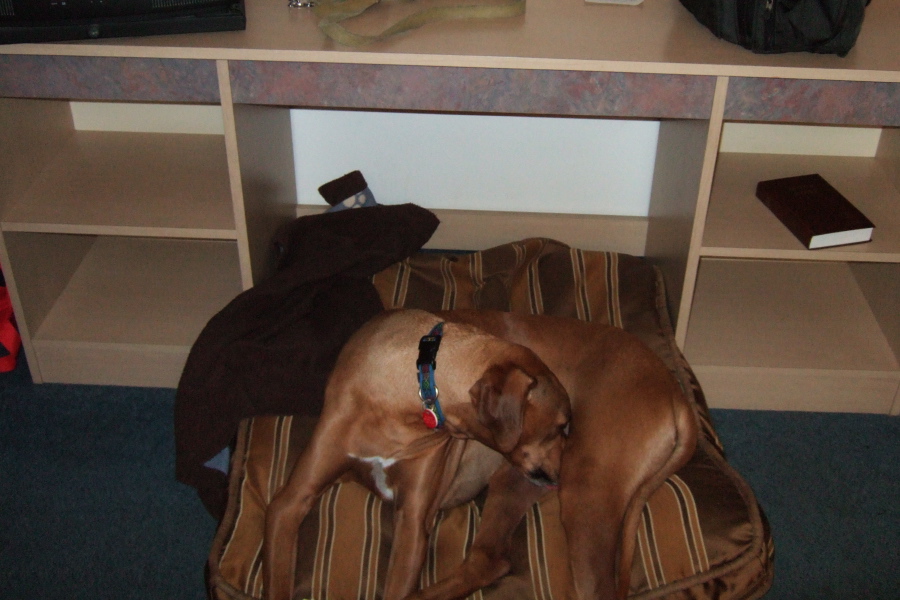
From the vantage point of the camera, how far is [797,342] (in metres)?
2.43

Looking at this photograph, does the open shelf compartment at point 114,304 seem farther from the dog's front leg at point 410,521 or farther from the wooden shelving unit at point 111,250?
the dog's front leg at point 410,521

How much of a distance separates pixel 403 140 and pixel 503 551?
145 cm

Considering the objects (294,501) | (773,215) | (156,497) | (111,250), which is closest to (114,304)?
(111,250)

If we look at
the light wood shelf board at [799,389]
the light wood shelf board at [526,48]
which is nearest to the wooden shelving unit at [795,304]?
the light wood shelf board at [799,389]

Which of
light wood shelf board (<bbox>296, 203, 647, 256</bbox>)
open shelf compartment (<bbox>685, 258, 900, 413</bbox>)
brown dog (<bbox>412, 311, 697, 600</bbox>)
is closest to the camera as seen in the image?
brown dog (<bbox>412, 311, 697, 600</bbox>)

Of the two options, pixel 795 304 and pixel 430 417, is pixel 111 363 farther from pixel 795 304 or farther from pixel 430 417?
pixel 795 304

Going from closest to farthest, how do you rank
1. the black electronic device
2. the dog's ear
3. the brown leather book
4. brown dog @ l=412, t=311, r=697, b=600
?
the dog's ear < brown dog @ l=412, t=311, r=697, b=600 < the black electronic device < the brown leather book

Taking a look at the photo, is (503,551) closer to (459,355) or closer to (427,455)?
(427,455)

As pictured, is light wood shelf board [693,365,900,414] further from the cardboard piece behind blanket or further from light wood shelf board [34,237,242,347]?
light wood shelf board [34,237,242,347]

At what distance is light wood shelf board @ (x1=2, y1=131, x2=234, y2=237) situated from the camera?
7.21ft

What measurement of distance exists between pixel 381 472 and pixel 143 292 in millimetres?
1139

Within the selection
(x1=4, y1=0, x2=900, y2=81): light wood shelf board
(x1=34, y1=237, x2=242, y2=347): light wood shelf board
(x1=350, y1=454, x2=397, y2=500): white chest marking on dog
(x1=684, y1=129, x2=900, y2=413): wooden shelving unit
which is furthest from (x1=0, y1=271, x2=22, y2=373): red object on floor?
(x1=684, y1=129, x2=900, y2=413): wooden shelving unit

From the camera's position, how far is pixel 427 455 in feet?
5.62

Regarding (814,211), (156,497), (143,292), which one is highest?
(814,211)
